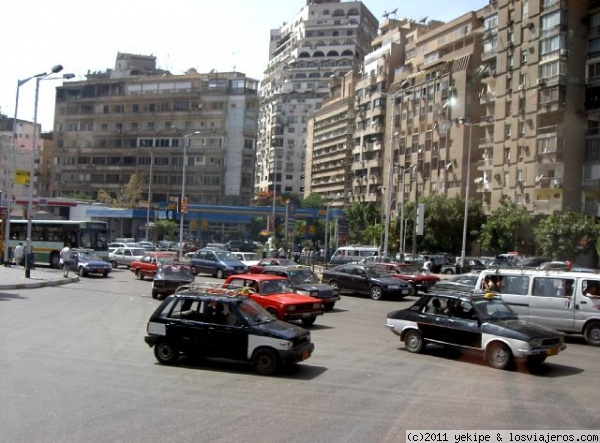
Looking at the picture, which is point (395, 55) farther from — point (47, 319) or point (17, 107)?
point (47, 319)

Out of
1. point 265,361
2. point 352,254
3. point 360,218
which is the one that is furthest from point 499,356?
point 360,218

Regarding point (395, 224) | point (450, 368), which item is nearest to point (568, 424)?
point (450, 368)

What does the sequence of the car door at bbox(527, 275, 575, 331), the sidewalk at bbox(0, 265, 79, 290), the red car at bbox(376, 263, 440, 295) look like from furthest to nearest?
the red car at bbox(376, 263, 440, 295) → the sidewalk at bbox(0, 265, 79, 290) → the car door at bbox(527, 275, 575, 331)

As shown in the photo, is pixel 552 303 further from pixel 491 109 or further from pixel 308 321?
pixel 491 109

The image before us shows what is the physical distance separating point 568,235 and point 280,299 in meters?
37.6

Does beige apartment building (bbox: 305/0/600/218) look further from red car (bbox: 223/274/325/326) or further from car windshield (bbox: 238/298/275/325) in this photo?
car windshield (bbox: 238/298/275/325)

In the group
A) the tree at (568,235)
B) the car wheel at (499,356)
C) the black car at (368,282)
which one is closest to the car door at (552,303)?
the car wheel at (499,356)

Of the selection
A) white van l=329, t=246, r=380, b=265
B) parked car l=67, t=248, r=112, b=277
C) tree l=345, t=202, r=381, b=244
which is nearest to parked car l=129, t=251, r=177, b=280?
parked car l=67, t=248, r=112, b=277

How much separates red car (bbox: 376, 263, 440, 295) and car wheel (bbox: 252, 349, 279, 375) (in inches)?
809

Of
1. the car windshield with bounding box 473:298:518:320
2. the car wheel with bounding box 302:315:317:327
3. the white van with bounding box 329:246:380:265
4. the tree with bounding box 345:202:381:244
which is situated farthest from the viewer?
the tree with bounding box 345:202:381:244

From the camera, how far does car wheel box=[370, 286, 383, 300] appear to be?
2755 cm

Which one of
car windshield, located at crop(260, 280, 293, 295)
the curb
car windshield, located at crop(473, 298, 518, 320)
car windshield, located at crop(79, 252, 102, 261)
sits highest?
car windshield, located at crop(473, 298, 518, 320)

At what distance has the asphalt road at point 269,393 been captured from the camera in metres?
7.62

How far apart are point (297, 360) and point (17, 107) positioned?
29291mm
